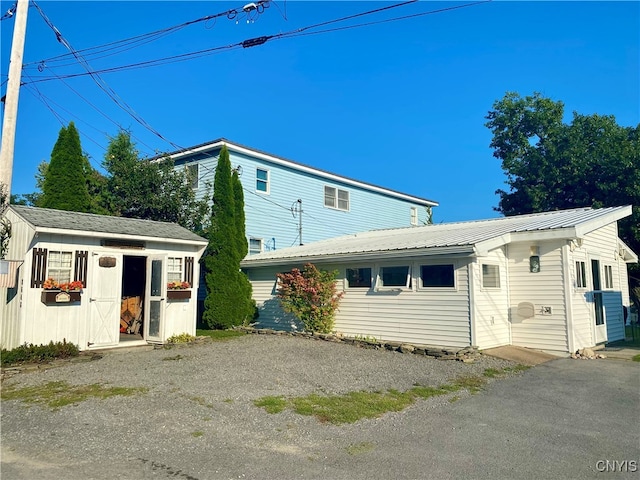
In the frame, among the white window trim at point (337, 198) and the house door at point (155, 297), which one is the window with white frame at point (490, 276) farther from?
the white window trim at point (337, 198)

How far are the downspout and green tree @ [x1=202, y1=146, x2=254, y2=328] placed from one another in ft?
30.5

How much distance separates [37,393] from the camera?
6.82 m

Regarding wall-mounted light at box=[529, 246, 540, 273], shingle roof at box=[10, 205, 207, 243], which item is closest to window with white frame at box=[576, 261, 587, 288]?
wall-mounted light at box=[529, 246, 540, 273]

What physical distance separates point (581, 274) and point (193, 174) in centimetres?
1382

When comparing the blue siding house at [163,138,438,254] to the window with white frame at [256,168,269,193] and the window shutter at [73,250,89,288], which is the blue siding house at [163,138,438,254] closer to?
the window with white frame at [256,168,269,193]

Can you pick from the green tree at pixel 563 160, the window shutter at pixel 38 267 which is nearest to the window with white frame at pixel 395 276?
the window shutter at pixel 38 267

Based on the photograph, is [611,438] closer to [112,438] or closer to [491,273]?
[112,438]

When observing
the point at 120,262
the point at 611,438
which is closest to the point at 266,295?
the point at 120,262

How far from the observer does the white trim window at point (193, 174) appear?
58.2ft

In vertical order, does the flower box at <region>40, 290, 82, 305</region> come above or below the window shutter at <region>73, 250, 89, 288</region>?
below

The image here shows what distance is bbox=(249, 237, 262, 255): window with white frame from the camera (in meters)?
18.7

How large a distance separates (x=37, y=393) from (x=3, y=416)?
1147 mm

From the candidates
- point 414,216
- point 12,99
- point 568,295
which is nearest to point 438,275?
point 568,295

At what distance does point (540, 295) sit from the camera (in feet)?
35.7
